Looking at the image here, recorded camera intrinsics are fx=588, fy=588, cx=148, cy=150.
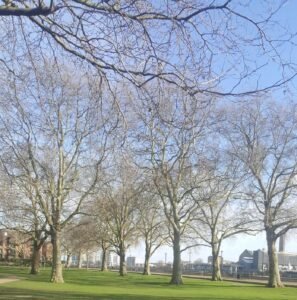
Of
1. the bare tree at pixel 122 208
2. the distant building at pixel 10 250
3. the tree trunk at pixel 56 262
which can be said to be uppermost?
the distant building at pixel 10 250

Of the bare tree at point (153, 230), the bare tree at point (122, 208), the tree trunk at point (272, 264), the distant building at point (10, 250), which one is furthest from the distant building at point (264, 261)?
the tree trunk at point (272, 264)

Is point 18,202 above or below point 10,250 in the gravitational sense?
below

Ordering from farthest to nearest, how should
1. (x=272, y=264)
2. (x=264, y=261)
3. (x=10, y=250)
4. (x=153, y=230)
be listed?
1. (x=10, y=250)
2. (x=264, y=261)
3. (x=153, y=230)
4. (x=272, y=264)

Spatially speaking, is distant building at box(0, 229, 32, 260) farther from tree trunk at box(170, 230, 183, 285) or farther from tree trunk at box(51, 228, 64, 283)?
tree trunk at box(51, 228, 64, 283)

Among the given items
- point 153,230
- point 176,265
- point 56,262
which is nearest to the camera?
point 56,262

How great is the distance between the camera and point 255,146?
51.5 metres

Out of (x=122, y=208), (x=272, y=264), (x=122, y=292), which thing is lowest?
(x=122, y=292)

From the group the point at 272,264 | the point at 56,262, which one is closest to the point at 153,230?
the point at 272,264

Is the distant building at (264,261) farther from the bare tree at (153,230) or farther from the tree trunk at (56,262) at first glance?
the tree trunk at (56,262)

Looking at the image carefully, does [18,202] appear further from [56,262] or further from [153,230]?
[153,230]

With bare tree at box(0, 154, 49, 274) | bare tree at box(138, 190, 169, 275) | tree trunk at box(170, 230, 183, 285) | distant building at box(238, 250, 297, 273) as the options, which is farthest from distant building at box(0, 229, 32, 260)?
tree trunk at box(170, 230, 183, 285)

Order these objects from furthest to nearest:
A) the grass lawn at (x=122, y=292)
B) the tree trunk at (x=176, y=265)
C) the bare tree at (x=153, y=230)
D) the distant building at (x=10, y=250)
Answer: the distant building at (x=10, y=250), the bare tree at (x=153, y=230), the tree trunk at (x=176, y=265), the grass lawn at (x=122, y=292)

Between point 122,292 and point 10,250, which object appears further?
point 10,250

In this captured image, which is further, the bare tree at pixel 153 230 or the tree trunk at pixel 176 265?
the bare tree at pixel 153 230
